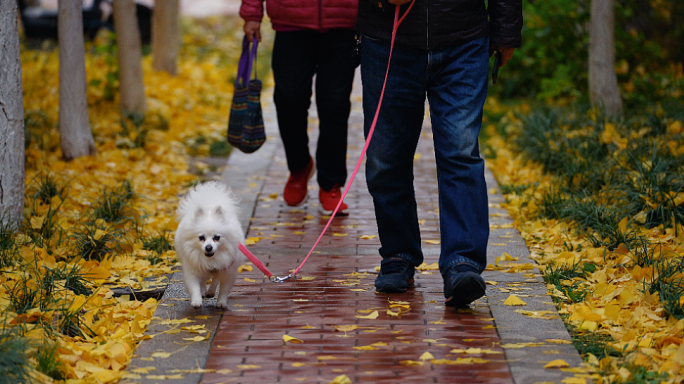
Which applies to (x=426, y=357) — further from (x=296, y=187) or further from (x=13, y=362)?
(x=296, y=187)

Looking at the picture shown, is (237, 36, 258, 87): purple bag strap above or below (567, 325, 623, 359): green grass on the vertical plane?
above

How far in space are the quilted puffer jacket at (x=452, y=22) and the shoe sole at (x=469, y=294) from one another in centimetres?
114

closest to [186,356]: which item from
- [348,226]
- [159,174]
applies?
[348,226]

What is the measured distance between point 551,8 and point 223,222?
17.9 ft

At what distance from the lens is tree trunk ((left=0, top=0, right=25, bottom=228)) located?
4.55 m

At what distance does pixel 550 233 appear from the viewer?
16.4 ft

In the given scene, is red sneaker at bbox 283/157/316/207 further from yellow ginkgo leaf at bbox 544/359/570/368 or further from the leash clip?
yellow ginkgo leaf at bbox 544/359/570/368

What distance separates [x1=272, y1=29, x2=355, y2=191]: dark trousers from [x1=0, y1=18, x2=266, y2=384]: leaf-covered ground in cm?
113

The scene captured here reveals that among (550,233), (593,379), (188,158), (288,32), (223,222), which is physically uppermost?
(288,32)

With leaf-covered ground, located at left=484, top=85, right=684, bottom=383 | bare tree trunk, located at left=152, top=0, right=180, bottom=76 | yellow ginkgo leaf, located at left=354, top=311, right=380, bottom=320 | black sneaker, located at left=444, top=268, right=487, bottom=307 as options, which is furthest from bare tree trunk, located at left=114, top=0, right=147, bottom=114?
black sneaker, located at left=444, top=268, right=487, bottom=307

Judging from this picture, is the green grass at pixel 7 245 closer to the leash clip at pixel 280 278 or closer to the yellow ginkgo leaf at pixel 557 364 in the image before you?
the leash clip at pixel 280 278

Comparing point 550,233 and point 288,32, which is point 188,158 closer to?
point 288,32

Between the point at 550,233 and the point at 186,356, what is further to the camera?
the point at 550,233

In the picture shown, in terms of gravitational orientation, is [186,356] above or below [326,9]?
below
